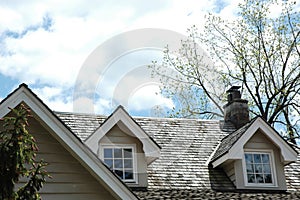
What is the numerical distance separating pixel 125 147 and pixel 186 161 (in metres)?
1.97

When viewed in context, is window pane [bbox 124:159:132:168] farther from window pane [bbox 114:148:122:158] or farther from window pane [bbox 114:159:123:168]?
window pane [bbox 114:148:122:158]

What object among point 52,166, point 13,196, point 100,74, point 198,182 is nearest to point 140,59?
point 100,74

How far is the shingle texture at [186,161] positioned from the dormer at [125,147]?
0.46 m

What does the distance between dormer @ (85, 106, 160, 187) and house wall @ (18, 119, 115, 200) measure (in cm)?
247

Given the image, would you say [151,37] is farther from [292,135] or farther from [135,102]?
[292,135]

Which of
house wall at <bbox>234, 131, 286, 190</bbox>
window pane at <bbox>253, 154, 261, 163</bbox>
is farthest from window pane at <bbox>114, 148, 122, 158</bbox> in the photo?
window pane at <bbox>253, 154, 261, 163</bbox>

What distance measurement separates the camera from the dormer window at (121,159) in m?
12.5

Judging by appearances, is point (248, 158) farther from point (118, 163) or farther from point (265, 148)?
point (118, 163)

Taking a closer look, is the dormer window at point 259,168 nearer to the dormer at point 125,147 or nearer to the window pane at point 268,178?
the window pane at point 268,178

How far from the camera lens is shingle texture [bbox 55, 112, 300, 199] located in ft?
40.5

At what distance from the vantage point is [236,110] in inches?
659

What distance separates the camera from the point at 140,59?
1440 cm

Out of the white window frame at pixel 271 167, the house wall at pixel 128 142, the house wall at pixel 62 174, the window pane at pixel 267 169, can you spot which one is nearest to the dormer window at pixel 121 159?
the house wall at pixel 128 142

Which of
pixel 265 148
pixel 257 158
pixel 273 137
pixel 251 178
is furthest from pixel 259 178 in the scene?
pixel 273 137
